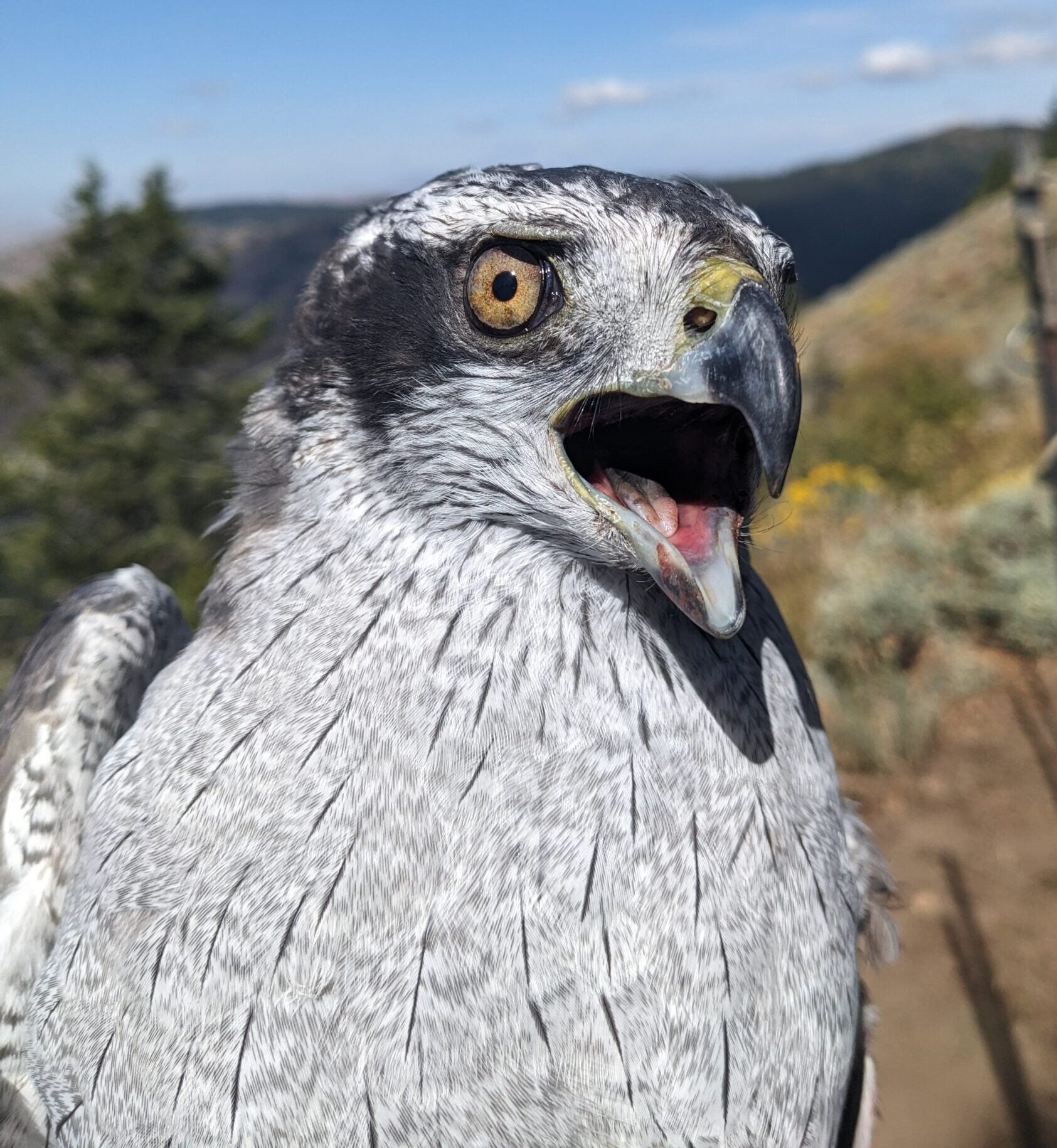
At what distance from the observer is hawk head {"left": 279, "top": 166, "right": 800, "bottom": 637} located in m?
1.64

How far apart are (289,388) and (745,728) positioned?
1.15 m

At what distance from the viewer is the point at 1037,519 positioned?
9945 mm

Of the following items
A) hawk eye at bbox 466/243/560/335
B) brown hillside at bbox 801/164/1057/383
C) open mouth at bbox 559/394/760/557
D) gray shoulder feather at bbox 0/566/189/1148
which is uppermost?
hawk eye at bbox 466/243/560/335

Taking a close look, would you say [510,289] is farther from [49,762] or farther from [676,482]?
[49,762]

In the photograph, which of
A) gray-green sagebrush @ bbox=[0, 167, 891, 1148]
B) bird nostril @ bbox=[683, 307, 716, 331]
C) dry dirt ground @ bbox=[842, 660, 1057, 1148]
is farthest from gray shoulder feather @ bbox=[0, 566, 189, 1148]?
dry dirt ground @ bbox=[842, 660, 1057, 1148]

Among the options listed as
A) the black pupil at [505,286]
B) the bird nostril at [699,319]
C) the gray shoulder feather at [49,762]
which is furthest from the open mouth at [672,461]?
the gray shoulder feather at [49,762]

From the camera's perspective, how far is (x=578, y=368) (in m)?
1.69

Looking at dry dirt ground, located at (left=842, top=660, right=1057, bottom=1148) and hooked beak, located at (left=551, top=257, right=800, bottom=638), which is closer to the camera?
hooked beak, located at (left=551, top=257, right=800, bottom=638)

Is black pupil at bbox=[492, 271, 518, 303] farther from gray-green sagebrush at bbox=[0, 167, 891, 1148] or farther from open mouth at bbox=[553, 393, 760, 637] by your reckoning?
open mouth at bbox=[553, 393, 760, 637]

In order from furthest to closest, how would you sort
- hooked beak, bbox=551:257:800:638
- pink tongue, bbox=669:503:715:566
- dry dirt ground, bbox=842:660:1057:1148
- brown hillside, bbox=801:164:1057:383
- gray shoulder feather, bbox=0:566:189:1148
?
brown hillside, bbox=801:164:1057:383
dry dirt ground, bbox=842:660:1057:1148
gray shoulder feather, bbox=0:566:189:1148
pink tongue, bbox=669:503:715:566
hooked beak, bbox=551:257:800:638

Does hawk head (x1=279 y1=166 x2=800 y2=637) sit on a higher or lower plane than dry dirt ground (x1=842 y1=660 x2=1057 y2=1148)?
higher

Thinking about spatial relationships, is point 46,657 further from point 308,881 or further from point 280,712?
point 308,881

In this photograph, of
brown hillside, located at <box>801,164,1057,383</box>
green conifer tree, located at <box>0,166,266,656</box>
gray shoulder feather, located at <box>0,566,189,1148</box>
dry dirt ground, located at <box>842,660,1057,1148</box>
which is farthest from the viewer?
brown hillside, located at <box>801,164,1057,383</box>

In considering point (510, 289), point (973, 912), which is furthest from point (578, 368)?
point (973, 912)
